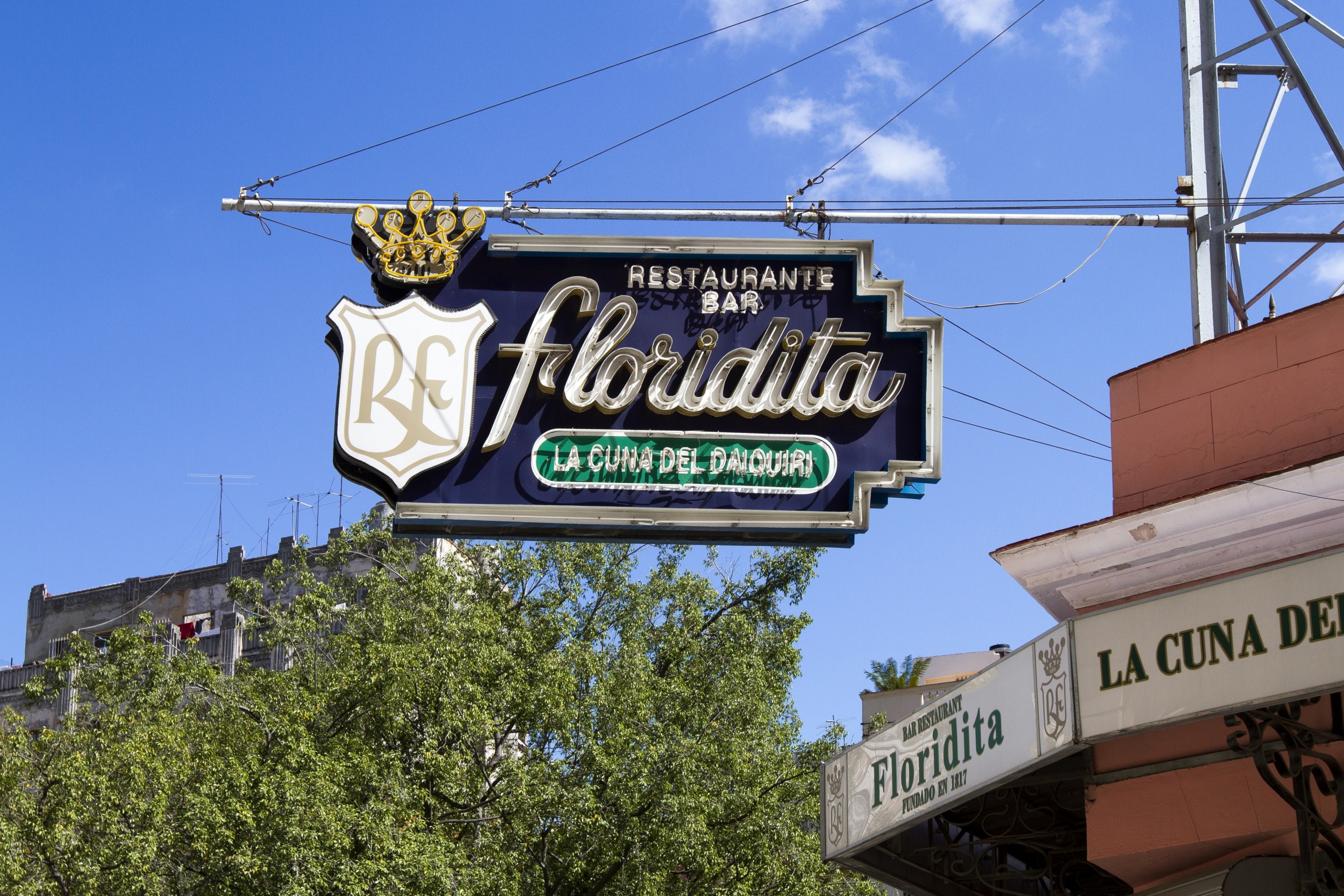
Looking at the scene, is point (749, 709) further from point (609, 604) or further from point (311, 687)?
point (311, 687)

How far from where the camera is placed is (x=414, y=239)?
9609 millimetres

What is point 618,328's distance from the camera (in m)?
9.27

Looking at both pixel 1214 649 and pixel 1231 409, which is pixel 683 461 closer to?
pixel 1231 409

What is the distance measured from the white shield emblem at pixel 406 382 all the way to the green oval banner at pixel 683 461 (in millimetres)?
613

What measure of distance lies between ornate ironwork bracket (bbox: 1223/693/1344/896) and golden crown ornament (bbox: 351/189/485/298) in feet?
17.7

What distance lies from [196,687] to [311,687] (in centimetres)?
414

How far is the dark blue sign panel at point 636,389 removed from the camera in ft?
29.1

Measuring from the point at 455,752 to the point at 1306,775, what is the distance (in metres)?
17.7

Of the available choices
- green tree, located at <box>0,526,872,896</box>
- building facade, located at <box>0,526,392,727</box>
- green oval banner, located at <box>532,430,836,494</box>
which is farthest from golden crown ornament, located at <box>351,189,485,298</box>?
building facade, located at <box>0,526,392,727</box>

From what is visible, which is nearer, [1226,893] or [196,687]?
[1226,893]

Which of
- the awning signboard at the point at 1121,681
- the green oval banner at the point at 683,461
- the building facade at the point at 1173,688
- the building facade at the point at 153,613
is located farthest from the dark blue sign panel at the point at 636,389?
the building facade at the point at 153,613

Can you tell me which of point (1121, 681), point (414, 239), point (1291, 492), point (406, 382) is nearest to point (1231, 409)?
point (1291, 492)

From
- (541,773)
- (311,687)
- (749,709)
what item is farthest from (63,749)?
(749,709)

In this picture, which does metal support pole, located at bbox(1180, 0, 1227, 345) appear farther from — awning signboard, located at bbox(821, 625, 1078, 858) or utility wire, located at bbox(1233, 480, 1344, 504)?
awning signboard, located at bbox(821, 625, 1078, 858)
